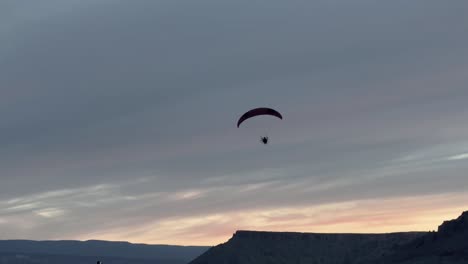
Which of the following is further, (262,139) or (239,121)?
(239,121)
